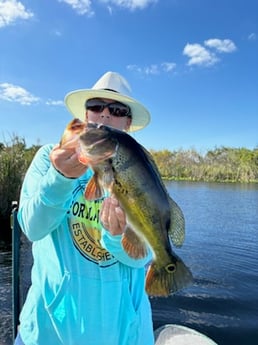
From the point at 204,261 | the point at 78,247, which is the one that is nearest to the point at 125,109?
the point at 78,247

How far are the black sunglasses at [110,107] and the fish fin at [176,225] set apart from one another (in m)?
0.76

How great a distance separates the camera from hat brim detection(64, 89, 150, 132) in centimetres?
234

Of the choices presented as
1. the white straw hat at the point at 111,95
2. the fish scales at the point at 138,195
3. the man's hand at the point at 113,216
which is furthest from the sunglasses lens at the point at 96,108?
the man's hand at the point at 113,216

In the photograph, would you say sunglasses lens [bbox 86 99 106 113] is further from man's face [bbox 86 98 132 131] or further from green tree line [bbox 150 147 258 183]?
green tree line [bbox 150 147 258 183]

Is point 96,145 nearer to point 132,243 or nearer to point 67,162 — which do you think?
point 67,162

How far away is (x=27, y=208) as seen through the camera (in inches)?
74.6

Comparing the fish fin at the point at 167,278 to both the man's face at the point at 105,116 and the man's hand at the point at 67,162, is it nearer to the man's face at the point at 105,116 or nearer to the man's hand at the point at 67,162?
the man's hand at the point at 67,162

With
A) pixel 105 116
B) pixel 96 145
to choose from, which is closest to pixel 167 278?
pixel 96 145

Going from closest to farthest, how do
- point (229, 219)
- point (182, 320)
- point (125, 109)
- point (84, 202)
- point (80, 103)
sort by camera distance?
1. point (84, 202)
2. point (125, 109)
3. point (80, 103)
4. point (182, 320)
5. point (229, 219)

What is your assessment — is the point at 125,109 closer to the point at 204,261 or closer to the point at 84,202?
the point at 84,202

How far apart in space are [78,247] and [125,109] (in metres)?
0.91

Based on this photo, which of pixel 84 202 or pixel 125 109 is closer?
pixel 84 202

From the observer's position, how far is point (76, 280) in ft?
6.31

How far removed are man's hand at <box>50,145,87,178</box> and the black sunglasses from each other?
0.65 meters
